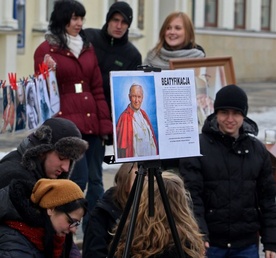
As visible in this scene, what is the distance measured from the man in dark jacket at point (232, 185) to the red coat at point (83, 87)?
5.42 ft

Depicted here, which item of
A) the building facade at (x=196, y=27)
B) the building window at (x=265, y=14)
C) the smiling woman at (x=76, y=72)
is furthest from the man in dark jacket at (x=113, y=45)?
the building window at (x=265, y=14)

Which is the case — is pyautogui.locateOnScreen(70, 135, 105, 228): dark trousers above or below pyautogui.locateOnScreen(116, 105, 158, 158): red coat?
below

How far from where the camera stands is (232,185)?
581cm

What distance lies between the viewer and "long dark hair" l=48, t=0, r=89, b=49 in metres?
7.31

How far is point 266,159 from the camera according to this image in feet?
19.7

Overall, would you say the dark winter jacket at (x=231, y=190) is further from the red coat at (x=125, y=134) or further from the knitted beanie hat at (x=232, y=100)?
the red coat at (x=125, y=134)

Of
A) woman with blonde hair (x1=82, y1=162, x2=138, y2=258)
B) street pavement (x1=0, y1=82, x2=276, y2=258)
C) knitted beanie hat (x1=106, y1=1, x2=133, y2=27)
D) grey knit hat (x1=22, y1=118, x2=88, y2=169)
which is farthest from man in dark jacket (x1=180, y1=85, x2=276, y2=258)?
street pavement (x1=0, y1=82, x2=276, y2=258)

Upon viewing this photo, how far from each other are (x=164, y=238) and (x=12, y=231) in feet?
2.29

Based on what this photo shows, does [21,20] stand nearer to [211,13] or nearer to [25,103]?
[211,13]

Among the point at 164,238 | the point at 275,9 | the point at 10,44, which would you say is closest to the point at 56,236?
the point at 164,238

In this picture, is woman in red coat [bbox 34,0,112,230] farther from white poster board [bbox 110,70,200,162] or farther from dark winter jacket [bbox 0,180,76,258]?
dark winter jacket [bbox 0,180,76,258]

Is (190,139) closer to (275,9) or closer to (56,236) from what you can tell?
(56,236)

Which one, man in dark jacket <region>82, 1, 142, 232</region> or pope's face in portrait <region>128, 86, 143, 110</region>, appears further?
man in dark jacket <region>82, 1, 142, 232</region>

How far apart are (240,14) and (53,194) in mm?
26980
